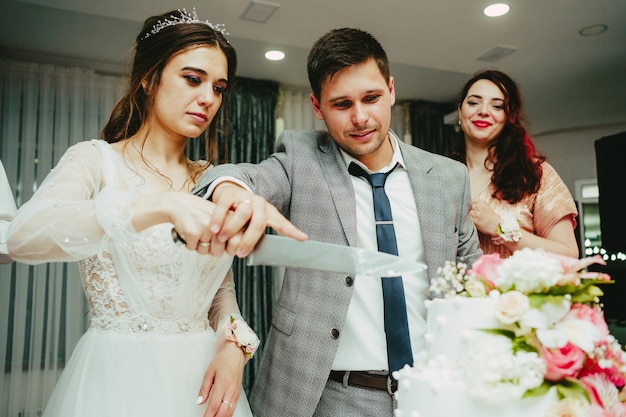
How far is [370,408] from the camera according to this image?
160 centimetres

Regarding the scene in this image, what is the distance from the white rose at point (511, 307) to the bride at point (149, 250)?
0.46 metres

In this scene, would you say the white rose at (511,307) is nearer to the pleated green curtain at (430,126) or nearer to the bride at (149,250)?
the bride at (149,250)

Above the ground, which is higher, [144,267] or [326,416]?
[144,267]

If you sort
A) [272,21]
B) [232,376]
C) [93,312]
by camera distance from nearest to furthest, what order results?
[232,376] < [93,312] < [272,21]

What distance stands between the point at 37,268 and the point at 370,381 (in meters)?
4.25

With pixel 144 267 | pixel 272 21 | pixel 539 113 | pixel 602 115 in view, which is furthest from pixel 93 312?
pixel 602 115

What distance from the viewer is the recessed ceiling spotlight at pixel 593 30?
14.3 feet

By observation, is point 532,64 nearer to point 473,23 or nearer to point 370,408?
point 473,23

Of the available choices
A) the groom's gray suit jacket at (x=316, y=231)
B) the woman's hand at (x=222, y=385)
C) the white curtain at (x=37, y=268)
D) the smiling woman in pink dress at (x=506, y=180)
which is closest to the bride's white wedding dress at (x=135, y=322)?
the woman's hand at (x=222, y=385)

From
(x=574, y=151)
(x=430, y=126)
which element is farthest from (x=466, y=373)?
(x=574, y=151)

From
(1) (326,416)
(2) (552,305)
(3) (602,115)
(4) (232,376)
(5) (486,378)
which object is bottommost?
(1) (326,416)

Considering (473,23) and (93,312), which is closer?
(93,312)

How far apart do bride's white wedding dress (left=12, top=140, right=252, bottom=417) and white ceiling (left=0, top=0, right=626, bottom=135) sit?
2.61 meters

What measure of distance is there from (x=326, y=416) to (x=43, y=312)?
4.07m
